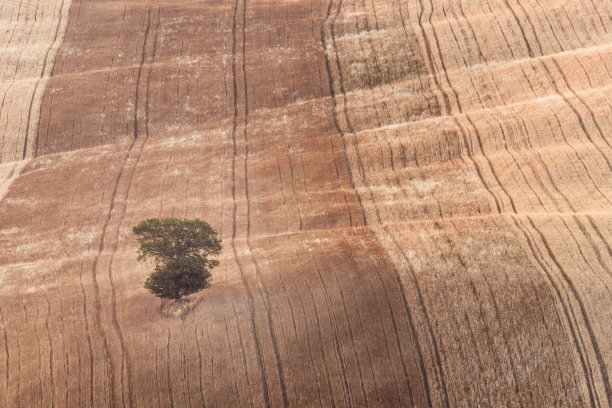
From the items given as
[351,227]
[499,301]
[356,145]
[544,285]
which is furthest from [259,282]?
[356,145]

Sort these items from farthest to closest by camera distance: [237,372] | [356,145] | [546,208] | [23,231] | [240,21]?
[240,21], [356,145], [23,231], [546,208], [237,372]

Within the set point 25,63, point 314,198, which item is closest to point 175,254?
point 314,198

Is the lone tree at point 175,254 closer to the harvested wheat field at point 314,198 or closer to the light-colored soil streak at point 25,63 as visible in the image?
the harvested wheat field at point 314,198

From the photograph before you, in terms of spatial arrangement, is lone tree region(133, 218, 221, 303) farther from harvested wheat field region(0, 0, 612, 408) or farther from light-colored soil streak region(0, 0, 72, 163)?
light-colored soil streak region(0, 0, 72, 163)

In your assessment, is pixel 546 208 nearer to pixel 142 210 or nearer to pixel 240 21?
pixel 142 210

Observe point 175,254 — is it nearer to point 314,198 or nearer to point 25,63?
point 314,198

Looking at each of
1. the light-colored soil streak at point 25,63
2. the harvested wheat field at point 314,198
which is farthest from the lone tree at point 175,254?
the light-colored soil streak at point 25,63
